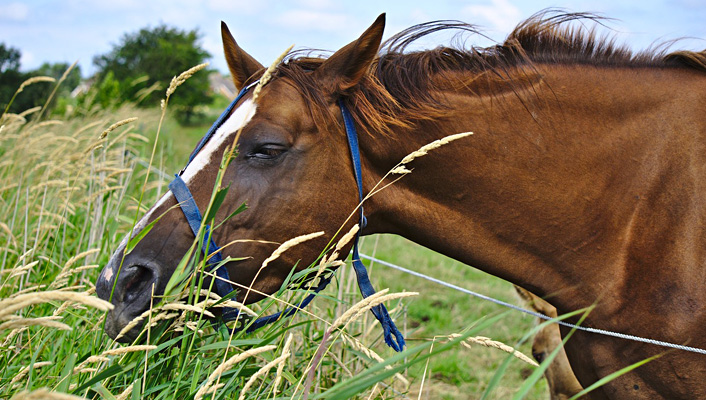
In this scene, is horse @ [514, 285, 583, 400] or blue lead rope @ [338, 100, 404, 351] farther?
horse @ [514, 285, 583, 400]

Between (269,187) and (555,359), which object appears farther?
(555,359)

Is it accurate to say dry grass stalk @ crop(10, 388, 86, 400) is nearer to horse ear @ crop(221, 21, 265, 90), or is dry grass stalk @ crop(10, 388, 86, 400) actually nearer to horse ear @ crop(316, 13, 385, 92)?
horse ear @ crop(316, 13, 385, 92)

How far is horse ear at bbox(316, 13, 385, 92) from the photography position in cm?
192

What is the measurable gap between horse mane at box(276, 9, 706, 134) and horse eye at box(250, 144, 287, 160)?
0.19 m

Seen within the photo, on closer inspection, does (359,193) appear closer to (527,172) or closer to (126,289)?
(527,172)

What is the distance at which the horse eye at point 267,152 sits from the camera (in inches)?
75.9

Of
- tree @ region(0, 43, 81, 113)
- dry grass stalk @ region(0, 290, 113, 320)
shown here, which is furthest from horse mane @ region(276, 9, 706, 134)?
tree @ region(0, 43, 81, 113)

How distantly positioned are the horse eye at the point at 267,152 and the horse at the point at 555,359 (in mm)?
1731

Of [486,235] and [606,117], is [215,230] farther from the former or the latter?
[606,117]

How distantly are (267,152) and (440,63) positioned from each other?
0.86m

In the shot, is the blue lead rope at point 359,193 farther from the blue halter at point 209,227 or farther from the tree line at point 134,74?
the tree line at point 134,74

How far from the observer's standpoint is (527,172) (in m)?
2.12

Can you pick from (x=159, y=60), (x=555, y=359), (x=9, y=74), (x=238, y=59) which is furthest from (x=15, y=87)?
(x=159, y=60)

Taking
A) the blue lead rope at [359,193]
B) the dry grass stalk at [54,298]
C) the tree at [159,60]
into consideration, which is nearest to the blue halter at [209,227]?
the blue lead rope at [359,193]
